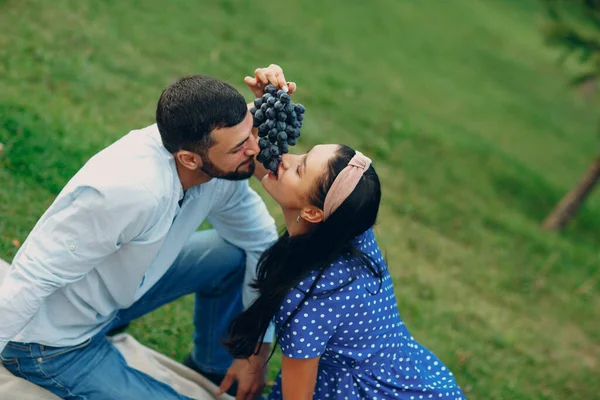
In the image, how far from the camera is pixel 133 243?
2.93 metres

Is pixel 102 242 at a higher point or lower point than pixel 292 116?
lower

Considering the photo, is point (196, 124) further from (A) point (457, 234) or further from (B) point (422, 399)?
(A) point (457, 234)

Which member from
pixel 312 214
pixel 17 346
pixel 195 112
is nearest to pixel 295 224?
pixel 312 214

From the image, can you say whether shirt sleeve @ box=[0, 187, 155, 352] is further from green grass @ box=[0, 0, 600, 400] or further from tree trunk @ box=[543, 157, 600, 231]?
tree trunk @ box=[543, 157, 600, 231]

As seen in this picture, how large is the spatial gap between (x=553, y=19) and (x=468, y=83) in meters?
5.12

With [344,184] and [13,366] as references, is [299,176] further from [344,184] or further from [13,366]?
[13,366]

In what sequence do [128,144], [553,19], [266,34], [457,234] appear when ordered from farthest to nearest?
[266,34] → [553,19] → [457,234] → [128,144]

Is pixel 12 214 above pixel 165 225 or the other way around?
the other way around

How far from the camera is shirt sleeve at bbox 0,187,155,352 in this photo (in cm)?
269

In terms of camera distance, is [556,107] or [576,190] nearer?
[576,190]

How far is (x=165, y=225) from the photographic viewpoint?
3.02 m

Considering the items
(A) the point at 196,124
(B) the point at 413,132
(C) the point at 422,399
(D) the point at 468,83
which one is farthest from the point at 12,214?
(D) the point at 468,83

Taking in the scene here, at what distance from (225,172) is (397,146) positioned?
617 cm

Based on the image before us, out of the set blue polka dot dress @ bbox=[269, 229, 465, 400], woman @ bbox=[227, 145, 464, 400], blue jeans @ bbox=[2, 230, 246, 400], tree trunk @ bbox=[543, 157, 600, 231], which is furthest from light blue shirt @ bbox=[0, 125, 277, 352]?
tree trunk @ bbox=[543, 157, 600, 231]
